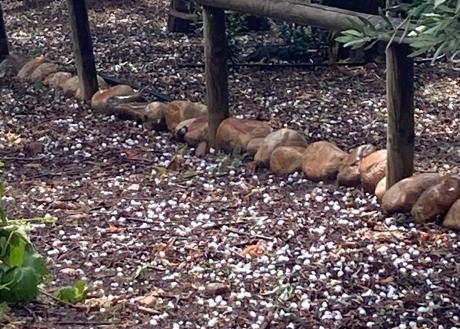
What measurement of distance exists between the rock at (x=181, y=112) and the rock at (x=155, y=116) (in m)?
0.03

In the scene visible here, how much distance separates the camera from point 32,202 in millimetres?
4574

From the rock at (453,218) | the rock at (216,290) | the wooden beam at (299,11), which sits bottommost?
the rock at (216,290)

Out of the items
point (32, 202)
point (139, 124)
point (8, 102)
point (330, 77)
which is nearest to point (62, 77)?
point (8, 102)

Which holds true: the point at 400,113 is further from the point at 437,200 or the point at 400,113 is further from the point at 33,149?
the point at 33,149

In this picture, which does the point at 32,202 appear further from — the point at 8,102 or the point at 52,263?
the point at 8,102

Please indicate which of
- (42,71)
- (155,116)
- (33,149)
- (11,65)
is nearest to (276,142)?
(155,116)

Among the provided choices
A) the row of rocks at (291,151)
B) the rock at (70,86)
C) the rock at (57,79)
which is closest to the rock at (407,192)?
the row of rocks at (291,151)

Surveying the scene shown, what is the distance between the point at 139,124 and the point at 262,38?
244 cm

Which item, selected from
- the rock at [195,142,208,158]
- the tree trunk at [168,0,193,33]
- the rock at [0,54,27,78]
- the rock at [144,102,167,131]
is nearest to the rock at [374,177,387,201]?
the rock at [195,142,208,158]

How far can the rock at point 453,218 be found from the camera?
3855 mm

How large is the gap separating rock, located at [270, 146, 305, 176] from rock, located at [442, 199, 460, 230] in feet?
3.23

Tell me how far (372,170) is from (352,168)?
130 mm

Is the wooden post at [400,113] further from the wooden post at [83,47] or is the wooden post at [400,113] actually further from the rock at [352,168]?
the wooden post at [83,47]

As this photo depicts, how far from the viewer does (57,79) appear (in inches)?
265
